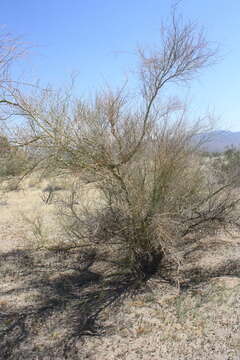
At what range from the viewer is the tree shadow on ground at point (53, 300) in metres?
4.31

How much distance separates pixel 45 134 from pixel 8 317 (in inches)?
107

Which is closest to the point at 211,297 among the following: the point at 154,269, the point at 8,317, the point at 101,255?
the point at 154,269

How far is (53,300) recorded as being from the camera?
5520 mm

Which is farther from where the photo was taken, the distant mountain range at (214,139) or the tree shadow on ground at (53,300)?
the distant mountain range at (214,139)

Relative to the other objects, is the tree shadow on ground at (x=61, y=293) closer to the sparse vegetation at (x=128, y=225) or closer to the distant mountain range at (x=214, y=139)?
the sparse vegetation at (x=128, y=225)

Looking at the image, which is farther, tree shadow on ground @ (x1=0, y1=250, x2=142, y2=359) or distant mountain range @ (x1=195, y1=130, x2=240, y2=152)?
distant mountain range @ (x1=195, y1=130, x2=240, y2=152)

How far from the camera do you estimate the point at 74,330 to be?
4.52 meters

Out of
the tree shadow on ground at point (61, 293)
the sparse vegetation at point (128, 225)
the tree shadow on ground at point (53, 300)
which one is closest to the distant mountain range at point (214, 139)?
the sparse vegetation at point (128, 225)

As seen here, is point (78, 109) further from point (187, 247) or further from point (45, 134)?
point (187, 247)

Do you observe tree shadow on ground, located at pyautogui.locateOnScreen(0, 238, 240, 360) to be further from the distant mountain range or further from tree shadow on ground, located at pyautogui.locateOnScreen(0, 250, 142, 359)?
the distant mountain range

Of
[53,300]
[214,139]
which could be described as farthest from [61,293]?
[214,139]

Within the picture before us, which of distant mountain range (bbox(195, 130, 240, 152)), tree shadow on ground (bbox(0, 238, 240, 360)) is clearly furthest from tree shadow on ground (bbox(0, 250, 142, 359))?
distant mountain range (bbox(195, 130, 240, 152))

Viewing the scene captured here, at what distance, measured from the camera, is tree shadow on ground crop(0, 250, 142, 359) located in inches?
170

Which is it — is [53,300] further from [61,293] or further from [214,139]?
[214,139]
